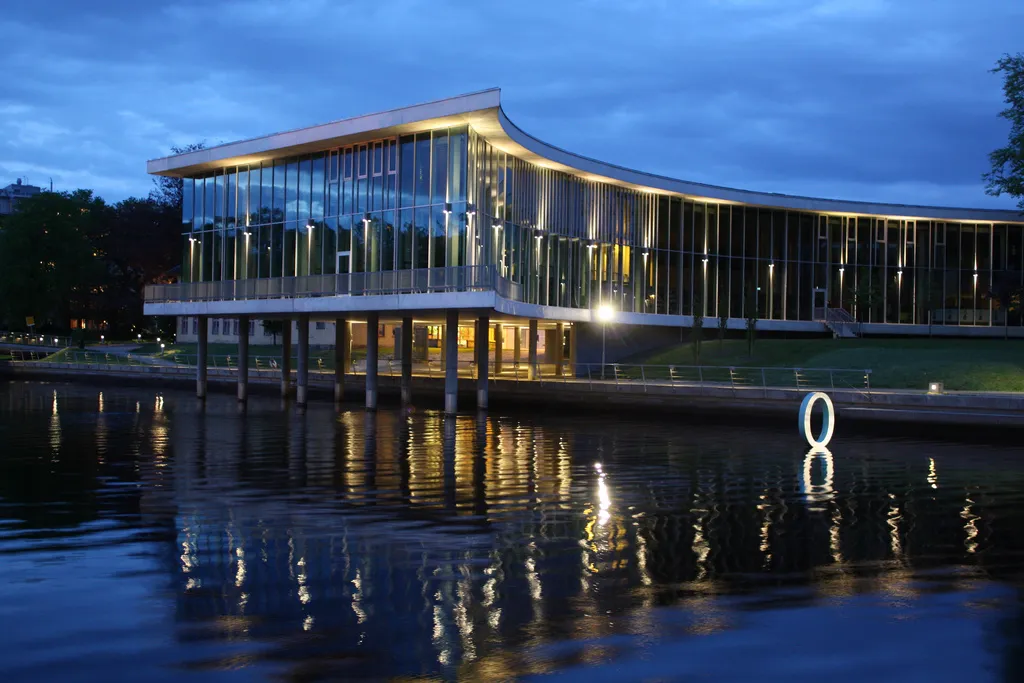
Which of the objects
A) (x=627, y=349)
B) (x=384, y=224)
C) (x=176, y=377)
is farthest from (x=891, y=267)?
(x=176, y=377)

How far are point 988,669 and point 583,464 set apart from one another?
15.7 meters

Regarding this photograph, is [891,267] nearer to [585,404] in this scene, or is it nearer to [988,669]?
[585,404]

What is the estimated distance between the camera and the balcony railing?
37656 millimetres

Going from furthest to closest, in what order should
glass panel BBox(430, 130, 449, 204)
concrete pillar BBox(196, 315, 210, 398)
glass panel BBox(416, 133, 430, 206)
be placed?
concrete pillar BBox(196, 315, 210, 398) < glass panel BBox(416, 133, 430, 206) < glass panel BBox(430, 130, 449, 204)

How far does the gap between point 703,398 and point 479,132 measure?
13.8 m

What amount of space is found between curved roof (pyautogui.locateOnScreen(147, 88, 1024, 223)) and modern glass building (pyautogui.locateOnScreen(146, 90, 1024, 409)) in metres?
0.10

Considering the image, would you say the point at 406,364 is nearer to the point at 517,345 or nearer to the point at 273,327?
the point at 517,345

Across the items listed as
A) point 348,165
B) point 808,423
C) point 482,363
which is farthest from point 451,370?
point 808,423

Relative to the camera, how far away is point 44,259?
99562 mm

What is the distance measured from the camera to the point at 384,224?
41.8 m

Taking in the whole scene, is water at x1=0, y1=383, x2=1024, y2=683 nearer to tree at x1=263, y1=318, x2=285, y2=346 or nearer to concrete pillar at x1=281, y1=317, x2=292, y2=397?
concrete pillar at x1=281, y1=317, x2=292, y2=397

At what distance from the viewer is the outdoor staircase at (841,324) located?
68.0 metres

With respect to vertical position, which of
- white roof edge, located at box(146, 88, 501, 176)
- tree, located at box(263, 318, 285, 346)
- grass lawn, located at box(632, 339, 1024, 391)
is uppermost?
white roof edge, located at box(146, 88, 501, 176)

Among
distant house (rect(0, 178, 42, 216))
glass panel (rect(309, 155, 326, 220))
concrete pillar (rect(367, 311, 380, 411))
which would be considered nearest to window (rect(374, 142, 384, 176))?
glass panel (rect(309, 155, 326, 220))
